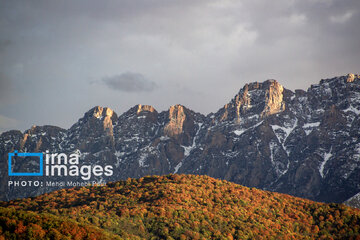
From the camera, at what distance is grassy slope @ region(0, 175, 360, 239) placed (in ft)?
455

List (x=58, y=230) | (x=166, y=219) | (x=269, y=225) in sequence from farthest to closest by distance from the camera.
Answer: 1. (x=269, y=225)
2. (x=166, y=219)
3. (x=58, y=230)

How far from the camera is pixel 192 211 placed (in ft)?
495

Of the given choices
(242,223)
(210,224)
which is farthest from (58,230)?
A: (242,223)

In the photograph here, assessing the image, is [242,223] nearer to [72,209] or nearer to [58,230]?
[72,209]

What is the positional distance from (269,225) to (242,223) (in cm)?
948

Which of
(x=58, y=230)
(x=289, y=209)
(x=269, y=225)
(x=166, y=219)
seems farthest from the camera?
(x=289, y=209)

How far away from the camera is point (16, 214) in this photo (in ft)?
334

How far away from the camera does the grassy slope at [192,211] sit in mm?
138750

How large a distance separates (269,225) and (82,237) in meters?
72.4

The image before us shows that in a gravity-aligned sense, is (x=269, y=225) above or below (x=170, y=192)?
below

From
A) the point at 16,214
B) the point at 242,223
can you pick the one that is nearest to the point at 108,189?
the point at 242,223

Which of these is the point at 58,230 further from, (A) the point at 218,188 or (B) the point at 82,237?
(A) the point at 218,188

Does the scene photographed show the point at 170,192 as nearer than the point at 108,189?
Yes

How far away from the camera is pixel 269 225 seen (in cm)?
15412
